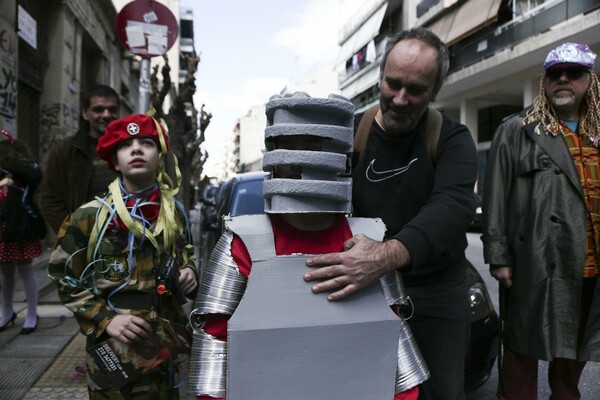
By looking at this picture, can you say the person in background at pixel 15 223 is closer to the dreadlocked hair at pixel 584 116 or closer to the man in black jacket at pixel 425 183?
the man in black jacket at pixel 425 183

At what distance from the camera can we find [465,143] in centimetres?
194

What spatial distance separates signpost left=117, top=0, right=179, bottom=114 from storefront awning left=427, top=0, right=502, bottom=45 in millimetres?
15158

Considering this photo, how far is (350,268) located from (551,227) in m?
1.63

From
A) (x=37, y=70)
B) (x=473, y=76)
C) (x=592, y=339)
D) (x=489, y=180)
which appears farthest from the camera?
(x=473, y=76)

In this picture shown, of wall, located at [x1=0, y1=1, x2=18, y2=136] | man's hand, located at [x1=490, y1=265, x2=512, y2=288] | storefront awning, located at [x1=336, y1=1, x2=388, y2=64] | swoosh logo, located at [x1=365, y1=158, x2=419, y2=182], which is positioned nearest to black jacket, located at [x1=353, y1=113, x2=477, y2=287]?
swoosh logo, located at [x1=365, y1=158, x2=419, y2=182]

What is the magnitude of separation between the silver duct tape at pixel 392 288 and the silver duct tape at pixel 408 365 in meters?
0.09

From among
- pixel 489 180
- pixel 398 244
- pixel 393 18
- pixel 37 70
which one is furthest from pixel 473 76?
pixel 398 244

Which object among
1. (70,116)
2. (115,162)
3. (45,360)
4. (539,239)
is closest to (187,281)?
(115,162)

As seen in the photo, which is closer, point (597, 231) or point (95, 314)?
point (95, 314)

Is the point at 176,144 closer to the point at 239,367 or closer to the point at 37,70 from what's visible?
the point at 37,70

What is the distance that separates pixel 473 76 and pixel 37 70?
15865mm

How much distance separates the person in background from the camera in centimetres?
463

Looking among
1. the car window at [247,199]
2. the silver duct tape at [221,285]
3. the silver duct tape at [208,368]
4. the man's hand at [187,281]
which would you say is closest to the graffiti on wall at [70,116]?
the car window at [247,199]

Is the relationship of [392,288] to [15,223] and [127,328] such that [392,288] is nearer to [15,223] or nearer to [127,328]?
[127,328]
